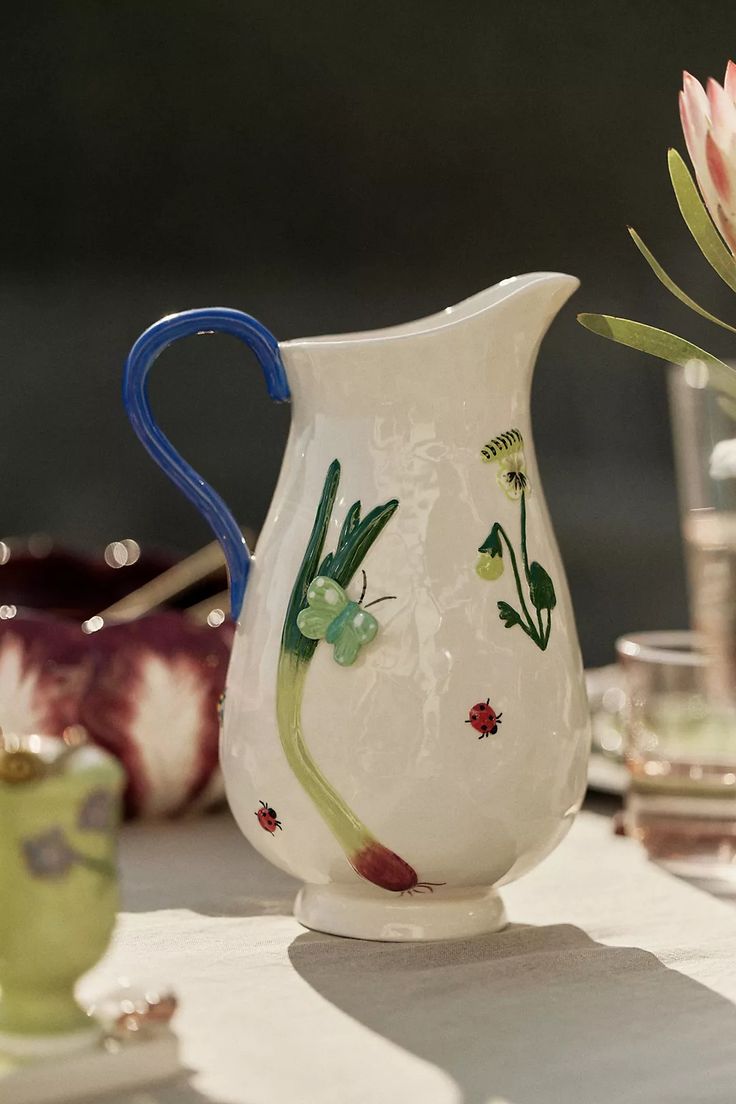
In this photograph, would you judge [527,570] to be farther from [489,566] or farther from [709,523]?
[709,523]

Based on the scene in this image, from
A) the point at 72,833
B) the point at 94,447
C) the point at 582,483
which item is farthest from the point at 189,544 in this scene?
the point at 72,833

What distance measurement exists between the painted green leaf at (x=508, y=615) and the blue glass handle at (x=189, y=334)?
0.09m

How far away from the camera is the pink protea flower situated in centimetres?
40

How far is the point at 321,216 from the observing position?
1.45 m

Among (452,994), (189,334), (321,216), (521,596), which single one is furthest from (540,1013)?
(321,216)

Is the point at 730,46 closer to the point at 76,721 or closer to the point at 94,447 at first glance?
the point at 94,447

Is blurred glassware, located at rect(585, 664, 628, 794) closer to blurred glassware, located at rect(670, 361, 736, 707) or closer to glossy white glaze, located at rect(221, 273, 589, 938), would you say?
blurred glassware, located at rect(670, 361, 736, 707)

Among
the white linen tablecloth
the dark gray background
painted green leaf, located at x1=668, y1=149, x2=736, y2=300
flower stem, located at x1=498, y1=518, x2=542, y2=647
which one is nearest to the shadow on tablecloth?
the white linen tablecloth

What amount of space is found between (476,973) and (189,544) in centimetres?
115

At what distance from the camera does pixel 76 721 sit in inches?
22.6

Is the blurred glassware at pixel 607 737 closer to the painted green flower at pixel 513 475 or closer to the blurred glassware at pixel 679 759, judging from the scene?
the blurred glassware at pixel 679 759

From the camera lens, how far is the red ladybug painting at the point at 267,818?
424 millimetres

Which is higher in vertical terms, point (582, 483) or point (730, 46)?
point (730, 46)

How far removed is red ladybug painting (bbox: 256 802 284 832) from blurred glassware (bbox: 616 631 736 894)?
0.20 metres
